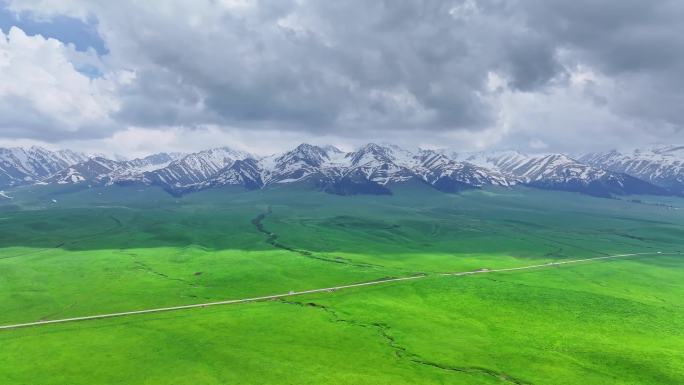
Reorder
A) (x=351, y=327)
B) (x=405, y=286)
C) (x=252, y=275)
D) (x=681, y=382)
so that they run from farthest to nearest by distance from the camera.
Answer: (x=252, y=275)
(x=405, y=286)
(x=351, y=327)
(x=681, y=382)

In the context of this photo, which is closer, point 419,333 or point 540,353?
point 540,353

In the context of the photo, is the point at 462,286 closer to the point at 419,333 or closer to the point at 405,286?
the point at 405,286

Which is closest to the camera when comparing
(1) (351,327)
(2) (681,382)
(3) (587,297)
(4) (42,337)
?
(2) (681,382)

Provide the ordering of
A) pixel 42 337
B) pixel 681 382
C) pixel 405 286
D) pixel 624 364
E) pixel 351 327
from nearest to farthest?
pixel 681 382, pixel 624 364, pixel 42 337, pixel 351 327, pixel 405 286

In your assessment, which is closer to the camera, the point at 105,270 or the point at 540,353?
the point at 540,353

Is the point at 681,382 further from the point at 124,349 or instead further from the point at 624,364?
the point at 124,349

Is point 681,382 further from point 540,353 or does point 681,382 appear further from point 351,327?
point 351,327

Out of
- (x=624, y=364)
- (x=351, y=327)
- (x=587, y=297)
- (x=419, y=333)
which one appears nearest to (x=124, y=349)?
(x=351, y=327)

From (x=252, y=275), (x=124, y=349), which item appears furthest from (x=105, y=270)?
(x=124, y=349)

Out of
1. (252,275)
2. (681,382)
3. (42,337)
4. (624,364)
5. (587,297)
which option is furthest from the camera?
(252,275)
